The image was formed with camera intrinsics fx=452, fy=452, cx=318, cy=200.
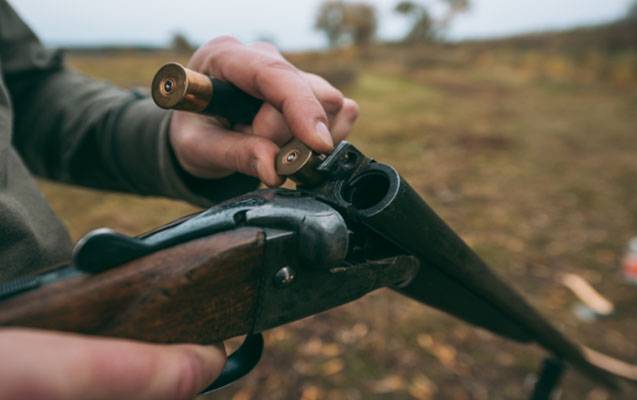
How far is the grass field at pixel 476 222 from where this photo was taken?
3191 millimetres

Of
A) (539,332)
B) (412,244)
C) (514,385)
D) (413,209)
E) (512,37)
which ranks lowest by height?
(512,37)

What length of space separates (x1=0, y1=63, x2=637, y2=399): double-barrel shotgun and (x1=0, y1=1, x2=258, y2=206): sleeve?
1.73 feet

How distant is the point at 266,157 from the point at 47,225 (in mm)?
647

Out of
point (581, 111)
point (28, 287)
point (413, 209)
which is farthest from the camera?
point (581, 111)

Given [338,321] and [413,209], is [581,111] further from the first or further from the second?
[413,209]

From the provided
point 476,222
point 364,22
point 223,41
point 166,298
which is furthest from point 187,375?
point 364,22

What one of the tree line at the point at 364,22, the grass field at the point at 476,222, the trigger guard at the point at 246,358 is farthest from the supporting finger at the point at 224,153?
the tree line at the point at 364,22

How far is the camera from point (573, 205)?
254 inches

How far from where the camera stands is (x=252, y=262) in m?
0.90

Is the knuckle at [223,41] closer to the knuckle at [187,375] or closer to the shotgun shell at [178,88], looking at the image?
the shotgun shell at [178,88]

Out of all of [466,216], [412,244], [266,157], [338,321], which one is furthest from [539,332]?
[466,216]

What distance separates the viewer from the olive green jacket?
5.77ft

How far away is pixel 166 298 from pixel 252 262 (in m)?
0.17

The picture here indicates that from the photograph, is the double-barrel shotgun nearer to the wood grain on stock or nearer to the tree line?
the wood grain on stock
